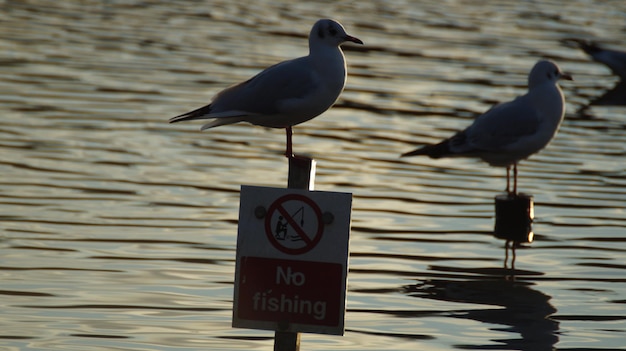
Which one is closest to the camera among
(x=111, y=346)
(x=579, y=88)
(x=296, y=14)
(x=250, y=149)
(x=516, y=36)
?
(x=111, y=346)

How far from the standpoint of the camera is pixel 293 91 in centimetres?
659

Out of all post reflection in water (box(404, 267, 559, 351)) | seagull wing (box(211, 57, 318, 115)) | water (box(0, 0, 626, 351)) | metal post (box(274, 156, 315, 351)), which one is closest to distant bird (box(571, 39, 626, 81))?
water (box(0, 0, 626, 351))

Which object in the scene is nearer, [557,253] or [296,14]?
[557,253]

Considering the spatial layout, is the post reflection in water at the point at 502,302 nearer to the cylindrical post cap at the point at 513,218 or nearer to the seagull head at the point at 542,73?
the cylindrical post cap at the point at 513,218

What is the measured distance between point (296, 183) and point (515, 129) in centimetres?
533

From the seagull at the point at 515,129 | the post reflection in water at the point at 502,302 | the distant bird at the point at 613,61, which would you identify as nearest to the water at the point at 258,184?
the post reflection in water at the point at 502,302

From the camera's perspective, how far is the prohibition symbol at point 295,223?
4605 millimetres

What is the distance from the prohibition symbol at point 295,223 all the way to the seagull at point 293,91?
1854mm

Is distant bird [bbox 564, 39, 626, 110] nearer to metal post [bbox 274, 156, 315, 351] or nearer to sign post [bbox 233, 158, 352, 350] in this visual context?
metal post [bbox 274, 156, 315, 351]

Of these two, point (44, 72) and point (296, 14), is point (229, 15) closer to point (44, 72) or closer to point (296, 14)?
point (296, 14)

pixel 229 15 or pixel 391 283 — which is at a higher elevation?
pixel 229 15

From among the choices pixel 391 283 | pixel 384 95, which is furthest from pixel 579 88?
pixel 391 283

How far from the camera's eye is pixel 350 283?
782 cm

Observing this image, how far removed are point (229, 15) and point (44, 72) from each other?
786 centimetres
